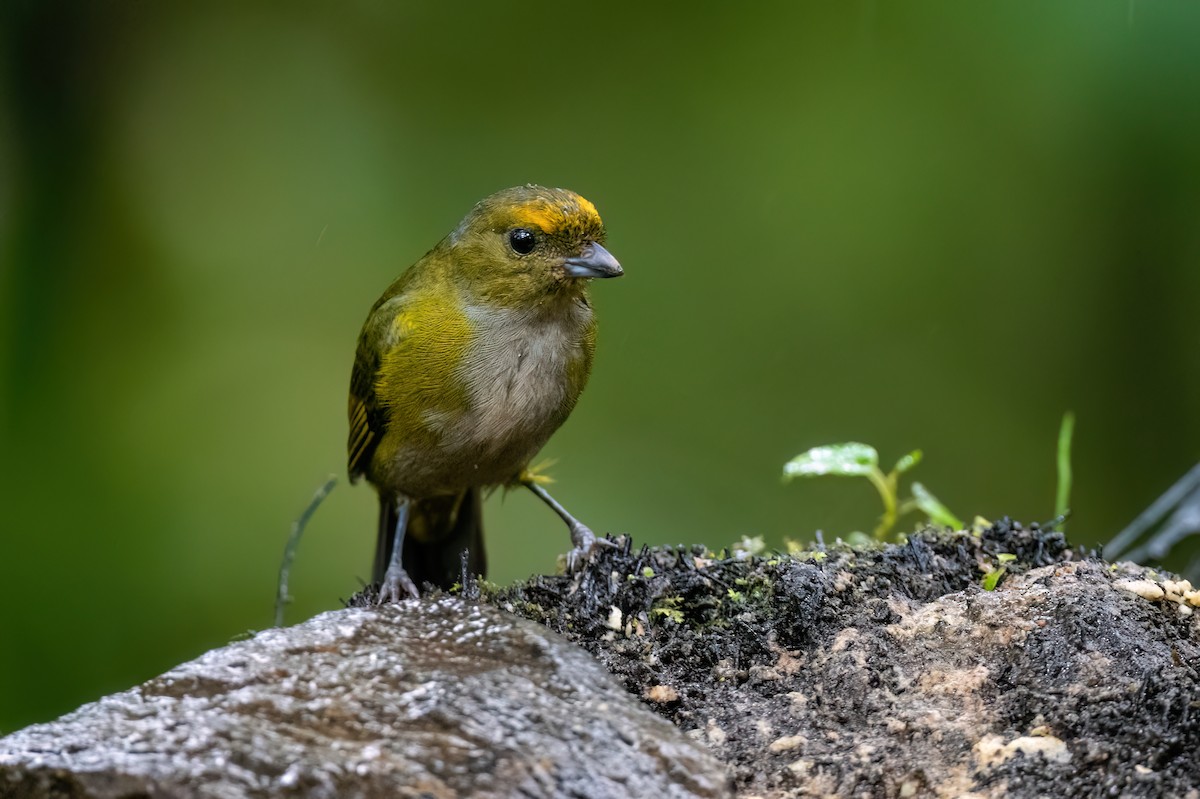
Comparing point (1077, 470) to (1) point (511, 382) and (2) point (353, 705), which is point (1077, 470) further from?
(2) point (353, 705)

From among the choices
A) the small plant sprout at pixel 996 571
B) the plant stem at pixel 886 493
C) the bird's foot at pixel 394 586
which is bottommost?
the bird's foot at pixel 394 586

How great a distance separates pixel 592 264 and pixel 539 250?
0.60 ft

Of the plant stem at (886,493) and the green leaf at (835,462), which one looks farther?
the plant stem at (886,493)

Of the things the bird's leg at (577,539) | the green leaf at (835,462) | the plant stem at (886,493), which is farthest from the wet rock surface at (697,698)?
the plant stem at (886,493)

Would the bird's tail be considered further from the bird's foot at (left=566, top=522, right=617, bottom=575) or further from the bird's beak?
the bird's beak

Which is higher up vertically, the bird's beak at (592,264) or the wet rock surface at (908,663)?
the bird's beak at (592,264)

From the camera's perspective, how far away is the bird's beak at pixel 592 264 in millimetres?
3502

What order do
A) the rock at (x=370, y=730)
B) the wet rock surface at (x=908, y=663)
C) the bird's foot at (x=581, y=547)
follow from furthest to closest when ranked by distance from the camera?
the bird's foot at (x=581, y=547) < the wet rock surface at (x=908, y=663) < the rock at (x=370, y=730)

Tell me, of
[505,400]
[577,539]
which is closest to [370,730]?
[505,400]

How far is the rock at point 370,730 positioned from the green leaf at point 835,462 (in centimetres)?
134

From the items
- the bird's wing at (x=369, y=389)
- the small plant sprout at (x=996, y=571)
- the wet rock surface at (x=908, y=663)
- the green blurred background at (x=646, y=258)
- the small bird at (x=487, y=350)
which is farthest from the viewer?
the green blurred background at (x=646, y=258)

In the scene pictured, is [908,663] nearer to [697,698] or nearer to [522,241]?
[697,698]

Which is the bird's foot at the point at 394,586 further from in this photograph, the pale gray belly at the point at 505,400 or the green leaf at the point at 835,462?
the green leaf at the point at 835,462

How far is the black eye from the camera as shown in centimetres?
357
